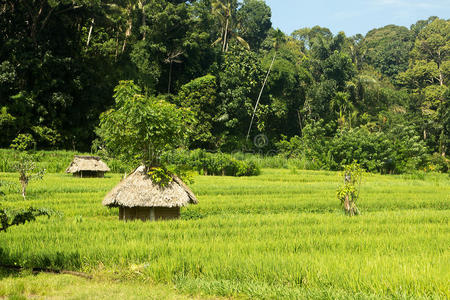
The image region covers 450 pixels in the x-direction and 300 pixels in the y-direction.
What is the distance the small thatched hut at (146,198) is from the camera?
33.0ft

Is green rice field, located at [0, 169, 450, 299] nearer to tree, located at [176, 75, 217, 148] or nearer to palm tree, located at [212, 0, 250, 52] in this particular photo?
tree, located at [176, 75, 217, 148]

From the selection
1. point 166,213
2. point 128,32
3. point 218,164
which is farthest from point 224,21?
point 166,213

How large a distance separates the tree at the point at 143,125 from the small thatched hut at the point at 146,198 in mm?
514

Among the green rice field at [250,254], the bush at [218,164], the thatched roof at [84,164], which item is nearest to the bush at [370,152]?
the bush at [218,164]

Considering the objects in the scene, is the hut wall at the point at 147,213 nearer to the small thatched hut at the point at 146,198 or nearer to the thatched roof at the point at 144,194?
the small thatched hut at the point at 146,198

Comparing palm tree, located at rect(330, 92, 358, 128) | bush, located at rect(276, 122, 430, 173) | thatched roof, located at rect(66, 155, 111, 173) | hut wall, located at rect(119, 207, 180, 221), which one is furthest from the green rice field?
palm tree, located at rect(330, 92, 358, 128)

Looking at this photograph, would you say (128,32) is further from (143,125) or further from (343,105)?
(143,125)

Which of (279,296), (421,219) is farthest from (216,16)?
(279,296)

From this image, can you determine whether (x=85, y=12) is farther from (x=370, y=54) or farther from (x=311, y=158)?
(x=370, y=54)

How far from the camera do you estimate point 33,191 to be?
15.0 metres

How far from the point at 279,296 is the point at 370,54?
61770 mm

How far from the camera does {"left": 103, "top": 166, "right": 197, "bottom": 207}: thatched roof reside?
1005 centimetres

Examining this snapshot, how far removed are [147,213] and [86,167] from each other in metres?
13.2

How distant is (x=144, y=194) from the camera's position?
397 inches
